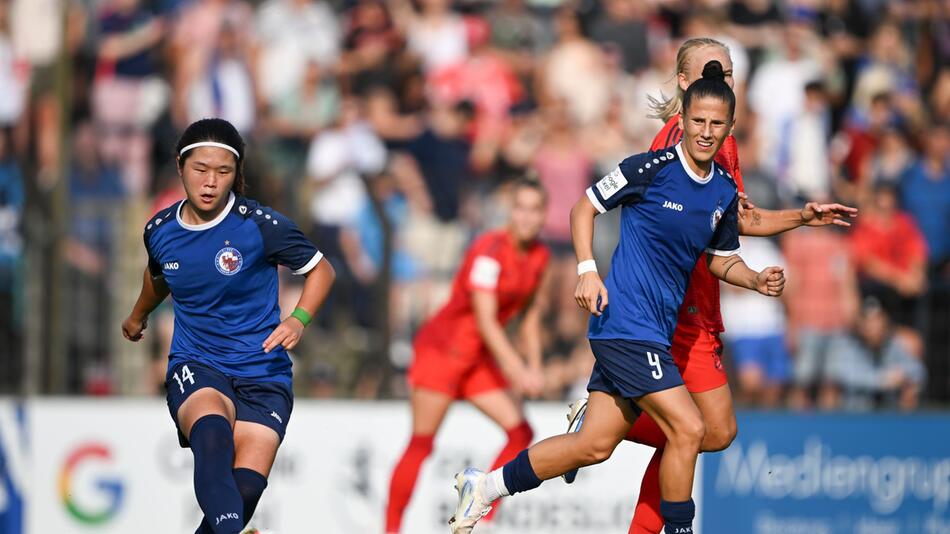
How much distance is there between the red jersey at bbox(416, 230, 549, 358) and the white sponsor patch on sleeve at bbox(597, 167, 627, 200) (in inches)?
101

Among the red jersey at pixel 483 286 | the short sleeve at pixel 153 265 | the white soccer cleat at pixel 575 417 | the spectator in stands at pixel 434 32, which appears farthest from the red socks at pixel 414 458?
the spectator in stands at pixel 434 32

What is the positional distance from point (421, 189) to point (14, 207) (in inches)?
132

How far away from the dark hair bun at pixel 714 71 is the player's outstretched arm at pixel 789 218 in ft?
2.17

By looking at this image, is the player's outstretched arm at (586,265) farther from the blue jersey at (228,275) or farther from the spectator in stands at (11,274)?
the spectator in stands at (11,274)

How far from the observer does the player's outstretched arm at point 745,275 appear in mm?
6297

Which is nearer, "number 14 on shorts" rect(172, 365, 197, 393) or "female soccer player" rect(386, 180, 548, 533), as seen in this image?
"number 14 on shorts" rect(172, 365, 197, 393)

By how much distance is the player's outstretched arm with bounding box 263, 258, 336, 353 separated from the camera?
254 inches

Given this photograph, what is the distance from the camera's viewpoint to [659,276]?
6691 mm

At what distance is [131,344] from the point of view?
11.2 meters

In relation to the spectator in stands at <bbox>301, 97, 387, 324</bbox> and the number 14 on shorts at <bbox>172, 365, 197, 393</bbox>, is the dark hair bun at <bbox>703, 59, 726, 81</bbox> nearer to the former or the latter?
the number 14 on shorts at <bbox>172, 365, 197, 393</bbox>

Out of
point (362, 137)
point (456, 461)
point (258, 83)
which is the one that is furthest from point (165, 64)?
point (456, 461)

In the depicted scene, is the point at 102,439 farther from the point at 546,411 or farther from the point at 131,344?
the point at 546,411

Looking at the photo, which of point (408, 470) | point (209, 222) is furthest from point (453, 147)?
point (209, 222)

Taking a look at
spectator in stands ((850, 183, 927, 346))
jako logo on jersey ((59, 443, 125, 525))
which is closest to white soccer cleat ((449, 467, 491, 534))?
jako logo on jersey ((59, 443, 125, 525))
